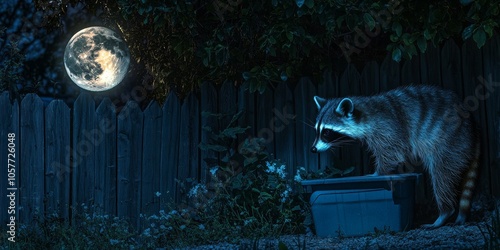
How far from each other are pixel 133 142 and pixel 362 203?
10.9ft

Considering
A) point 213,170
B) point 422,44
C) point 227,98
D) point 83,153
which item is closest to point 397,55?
point 422,44

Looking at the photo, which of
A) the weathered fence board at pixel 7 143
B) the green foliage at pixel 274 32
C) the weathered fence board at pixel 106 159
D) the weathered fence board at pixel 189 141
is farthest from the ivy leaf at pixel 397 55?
the weathered fence board at pixel 7 143

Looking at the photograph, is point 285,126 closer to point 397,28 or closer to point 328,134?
point 328,134

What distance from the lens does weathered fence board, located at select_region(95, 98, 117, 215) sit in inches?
379

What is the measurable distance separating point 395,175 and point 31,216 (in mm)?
4770

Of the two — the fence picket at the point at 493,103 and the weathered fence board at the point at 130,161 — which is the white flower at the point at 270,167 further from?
the fence picket at the point at 493,103

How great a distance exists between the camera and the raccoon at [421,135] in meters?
8.27

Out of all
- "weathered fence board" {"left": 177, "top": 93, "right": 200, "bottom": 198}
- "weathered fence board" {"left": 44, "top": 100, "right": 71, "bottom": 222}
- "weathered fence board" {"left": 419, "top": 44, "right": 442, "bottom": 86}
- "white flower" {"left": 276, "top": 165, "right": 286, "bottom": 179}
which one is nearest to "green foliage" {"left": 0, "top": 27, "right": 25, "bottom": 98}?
"weathered fence board" {"left": 44, "top": 100, "right": 71, "bottom": 222}

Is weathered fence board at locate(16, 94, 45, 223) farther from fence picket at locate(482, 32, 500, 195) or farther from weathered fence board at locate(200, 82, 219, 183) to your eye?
fence picket at locate(482, 32, 500, 195)

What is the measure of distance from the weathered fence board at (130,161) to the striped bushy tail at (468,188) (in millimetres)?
4062

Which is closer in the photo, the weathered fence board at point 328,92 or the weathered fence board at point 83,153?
the weathered fence board at point 328,92

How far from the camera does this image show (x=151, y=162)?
9.66m

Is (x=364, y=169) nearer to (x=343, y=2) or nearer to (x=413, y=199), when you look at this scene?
(x=413, y=199)

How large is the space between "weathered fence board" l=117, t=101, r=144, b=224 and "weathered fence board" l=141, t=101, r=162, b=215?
0.06 meters
